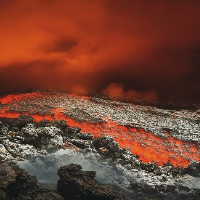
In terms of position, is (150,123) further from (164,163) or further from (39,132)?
(39,132)

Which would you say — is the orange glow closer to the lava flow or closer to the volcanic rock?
the lava flow

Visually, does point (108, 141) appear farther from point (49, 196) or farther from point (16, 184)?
point (16, 184)

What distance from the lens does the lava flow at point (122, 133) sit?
15188 millimetres

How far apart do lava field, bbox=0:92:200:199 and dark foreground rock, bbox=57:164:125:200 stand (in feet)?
4.01

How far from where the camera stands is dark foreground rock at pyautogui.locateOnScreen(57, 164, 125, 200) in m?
10.1

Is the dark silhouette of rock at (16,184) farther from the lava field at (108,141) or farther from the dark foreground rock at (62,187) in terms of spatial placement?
the lava field at (108,141)

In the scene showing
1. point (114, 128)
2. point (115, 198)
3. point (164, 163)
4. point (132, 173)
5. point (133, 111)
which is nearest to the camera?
point (115, 198)

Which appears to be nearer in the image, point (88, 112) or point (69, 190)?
point (69, 190)

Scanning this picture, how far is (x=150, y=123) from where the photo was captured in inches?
675

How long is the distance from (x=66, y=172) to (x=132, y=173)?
370 centimetres

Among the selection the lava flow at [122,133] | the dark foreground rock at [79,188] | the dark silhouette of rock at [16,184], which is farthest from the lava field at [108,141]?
the dark silhouette of rock at [16,184]

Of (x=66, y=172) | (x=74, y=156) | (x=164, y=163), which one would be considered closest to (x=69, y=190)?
(x=66, y=172)

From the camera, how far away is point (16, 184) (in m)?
9.52

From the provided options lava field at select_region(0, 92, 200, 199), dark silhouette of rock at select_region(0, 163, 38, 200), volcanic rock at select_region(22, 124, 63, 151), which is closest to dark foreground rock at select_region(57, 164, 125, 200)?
dark silhouette of rock at select_region(0, 163, 38, 200)
